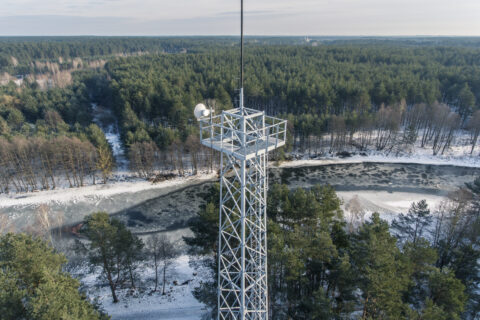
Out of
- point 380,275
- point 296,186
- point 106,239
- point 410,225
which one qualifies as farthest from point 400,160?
point 106,239

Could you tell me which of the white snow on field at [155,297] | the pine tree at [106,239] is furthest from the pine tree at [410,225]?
the pine tree at [106,239]

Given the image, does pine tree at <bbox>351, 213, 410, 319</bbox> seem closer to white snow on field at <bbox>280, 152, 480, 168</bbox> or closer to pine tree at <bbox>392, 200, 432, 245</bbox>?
pine tree at <bbox>392, 200, 432, 245</bbox>

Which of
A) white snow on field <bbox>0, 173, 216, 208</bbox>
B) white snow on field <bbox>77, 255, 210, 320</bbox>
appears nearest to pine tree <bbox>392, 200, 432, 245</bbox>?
white snow on field <bbox>77, 255, 210, 320</bbox>

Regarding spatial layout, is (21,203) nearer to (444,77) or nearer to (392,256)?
A: (392,256)

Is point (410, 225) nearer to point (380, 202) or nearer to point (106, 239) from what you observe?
point (380, 202)

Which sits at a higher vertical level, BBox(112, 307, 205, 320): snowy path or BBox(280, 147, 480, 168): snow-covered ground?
BBox(280, 147, 480, 168): snow-covered ground

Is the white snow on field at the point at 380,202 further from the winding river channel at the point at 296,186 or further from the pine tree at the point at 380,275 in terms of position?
the pine tree at the point at 380,275

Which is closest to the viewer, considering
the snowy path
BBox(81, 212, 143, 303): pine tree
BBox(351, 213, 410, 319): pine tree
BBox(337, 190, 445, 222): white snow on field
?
BBox(351, 213, 410, 319): pine tree
